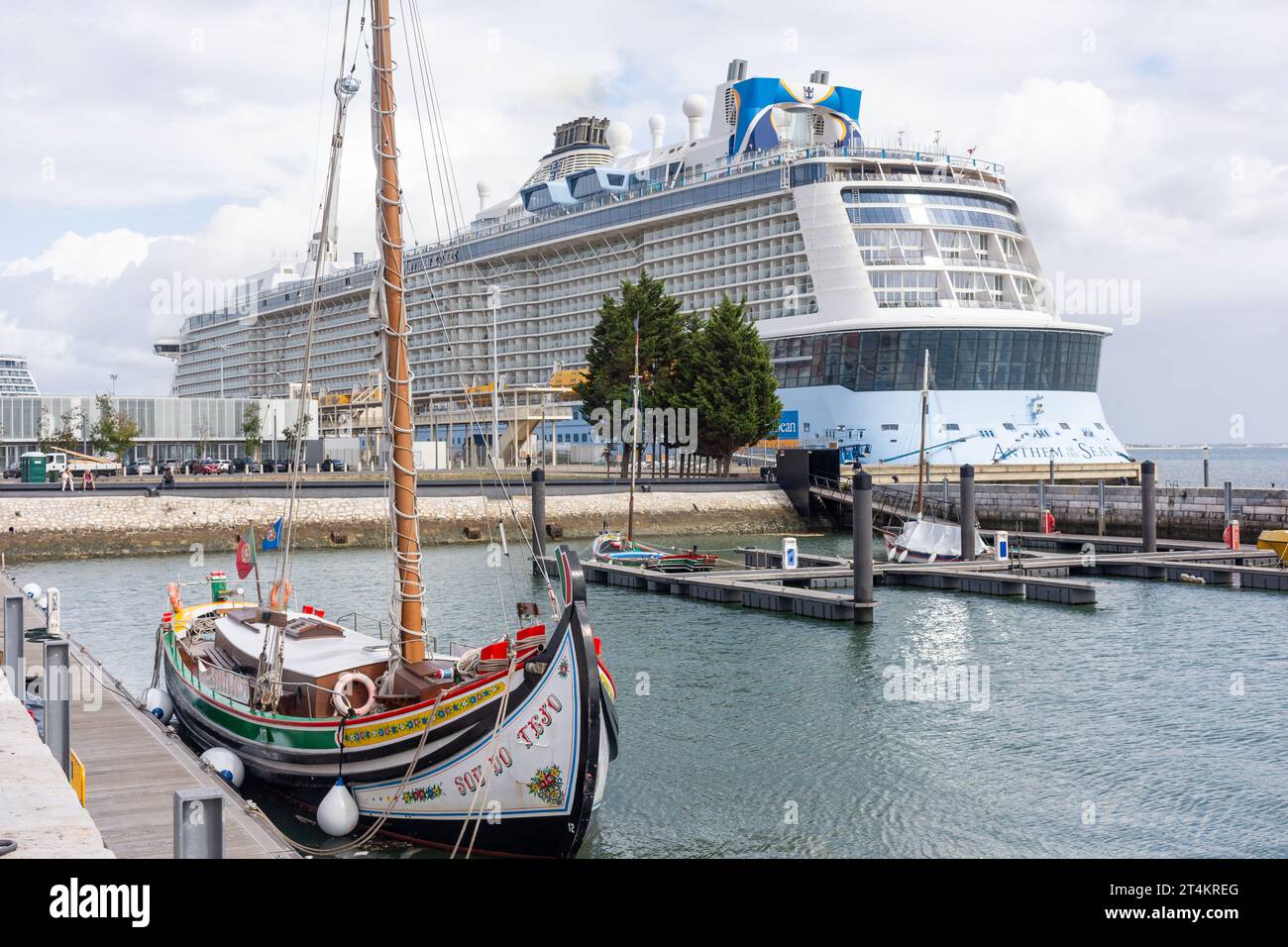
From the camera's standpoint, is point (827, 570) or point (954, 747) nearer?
point (954, 747)

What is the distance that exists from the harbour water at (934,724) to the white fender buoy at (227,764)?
27.9 inches

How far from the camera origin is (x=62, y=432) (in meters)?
83.4

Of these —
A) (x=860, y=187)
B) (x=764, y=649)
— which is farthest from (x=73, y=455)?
(x=764, y=649)

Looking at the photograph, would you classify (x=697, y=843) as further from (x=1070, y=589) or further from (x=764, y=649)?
(x=1070, y=589)

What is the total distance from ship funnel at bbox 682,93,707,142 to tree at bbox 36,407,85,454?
50617 mm

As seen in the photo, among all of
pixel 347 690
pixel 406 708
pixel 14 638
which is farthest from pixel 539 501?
pixel 406 708

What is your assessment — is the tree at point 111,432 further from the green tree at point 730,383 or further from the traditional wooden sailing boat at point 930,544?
the traditional wooden sailing boat at point 930,544

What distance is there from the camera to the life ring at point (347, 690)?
1361 cm

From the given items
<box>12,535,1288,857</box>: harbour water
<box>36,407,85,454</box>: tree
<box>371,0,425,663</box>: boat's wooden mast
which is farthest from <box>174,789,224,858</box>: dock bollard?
<box>36,407,85,454</box>: tree

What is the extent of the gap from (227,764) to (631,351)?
4921 centimetres

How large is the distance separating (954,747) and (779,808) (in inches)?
A: 154

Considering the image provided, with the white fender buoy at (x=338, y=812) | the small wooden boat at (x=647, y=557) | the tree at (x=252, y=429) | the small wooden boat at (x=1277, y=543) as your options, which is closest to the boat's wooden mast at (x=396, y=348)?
the white fender buoy at (x=338, y=812)

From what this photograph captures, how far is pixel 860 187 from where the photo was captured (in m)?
68.6

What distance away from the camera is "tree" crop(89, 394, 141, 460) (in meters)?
79.6
